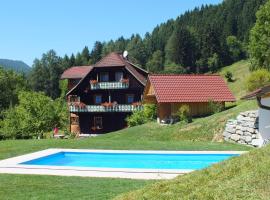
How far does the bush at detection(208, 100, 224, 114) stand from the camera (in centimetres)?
2631

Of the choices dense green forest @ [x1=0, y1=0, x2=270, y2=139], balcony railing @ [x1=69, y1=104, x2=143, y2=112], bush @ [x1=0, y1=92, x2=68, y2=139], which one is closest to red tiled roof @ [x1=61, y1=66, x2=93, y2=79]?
dense green forest @ [x1=0, y1=0, x2=270, y2=139]

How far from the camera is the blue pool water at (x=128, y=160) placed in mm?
15023

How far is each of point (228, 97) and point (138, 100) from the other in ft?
52.9

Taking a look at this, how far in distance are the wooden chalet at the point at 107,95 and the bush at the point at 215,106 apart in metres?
13.7

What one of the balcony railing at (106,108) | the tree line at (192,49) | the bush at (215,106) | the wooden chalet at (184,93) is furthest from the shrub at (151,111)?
the tree line at (192,49)

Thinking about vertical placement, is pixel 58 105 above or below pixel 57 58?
below

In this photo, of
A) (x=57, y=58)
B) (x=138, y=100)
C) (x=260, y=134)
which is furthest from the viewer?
(x=57, y=58)

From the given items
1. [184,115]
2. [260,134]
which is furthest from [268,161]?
[184,115]

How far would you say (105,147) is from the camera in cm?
1848

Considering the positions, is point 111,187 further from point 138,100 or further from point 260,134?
point 138,100

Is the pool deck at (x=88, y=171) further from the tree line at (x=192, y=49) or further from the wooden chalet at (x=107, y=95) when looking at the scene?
the tree line at (x=192, y=49)

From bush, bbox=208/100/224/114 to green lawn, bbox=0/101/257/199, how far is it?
312cm

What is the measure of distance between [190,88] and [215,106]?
7.34 ft

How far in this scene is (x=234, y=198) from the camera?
5449 millimetres
